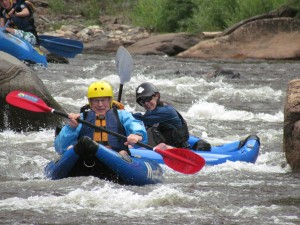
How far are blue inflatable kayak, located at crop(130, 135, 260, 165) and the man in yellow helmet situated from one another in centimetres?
105

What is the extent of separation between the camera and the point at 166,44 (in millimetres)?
24531

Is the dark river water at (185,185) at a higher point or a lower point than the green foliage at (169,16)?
lower

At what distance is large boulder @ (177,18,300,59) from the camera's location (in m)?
22.8

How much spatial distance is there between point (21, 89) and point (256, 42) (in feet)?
42.9

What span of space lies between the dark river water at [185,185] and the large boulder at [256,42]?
7.17 metres

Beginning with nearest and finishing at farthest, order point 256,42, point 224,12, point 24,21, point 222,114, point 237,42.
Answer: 1. point 222,114
2. point 24,21
3. point 256,42
4. point 237,42
5. point 224,12

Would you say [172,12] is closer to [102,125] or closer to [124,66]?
[124,66]

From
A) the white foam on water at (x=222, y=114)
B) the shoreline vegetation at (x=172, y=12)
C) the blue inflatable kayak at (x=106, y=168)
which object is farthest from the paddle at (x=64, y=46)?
the shoreline vegetation at (x=172, y=12)

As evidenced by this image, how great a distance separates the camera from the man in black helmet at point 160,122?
9.22 m

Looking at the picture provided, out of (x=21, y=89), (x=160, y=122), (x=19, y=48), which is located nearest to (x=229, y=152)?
(x=160, y=122)

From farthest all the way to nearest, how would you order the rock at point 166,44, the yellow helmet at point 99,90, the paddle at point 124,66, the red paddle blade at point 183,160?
the rock at point 166,44
the paddle at point 124,66
the yellow helmet at point 99,90
the red paddle blade at point 183,160

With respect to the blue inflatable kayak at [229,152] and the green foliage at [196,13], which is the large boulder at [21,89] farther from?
the green foliage at [196,13]

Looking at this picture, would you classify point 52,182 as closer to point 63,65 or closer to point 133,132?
point 133,132

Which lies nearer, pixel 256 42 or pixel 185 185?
pixel 185 185
